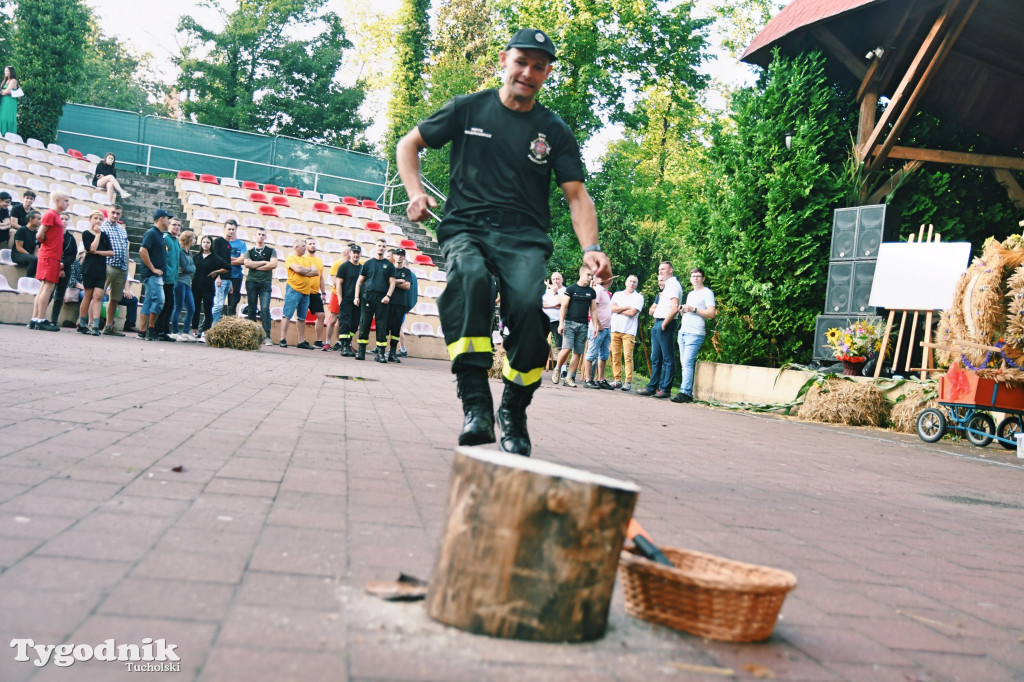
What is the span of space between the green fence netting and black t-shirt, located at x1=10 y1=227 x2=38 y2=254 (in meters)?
15.6

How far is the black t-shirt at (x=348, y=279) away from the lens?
17641mm

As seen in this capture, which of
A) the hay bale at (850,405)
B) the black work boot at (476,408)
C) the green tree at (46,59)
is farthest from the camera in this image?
the green tree at (46,59)

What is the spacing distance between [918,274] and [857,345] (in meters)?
1.27

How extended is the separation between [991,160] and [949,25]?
2238 millimetres

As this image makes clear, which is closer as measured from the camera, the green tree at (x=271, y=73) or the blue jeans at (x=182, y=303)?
the blue jeans at (x=182, y=303)

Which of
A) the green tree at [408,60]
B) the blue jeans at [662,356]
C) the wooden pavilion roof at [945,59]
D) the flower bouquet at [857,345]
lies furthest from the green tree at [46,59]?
the flower bouquet at [857,345]

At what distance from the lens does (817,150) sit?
14.8 metres

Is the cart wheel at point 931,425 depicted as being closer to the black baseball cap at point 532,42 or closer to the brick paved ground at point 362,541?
the brick paved ground at point 362,541

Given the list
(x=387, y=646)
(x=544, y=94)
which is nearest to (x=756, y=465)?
(x=387, y=646)

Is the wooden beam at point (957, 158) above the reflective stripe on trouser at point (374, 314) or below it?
above

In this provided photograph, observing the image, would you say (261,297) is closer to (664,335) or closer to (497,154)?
(664,335)

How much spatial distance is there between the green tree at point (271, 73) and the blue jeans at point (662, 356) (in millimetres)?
40478

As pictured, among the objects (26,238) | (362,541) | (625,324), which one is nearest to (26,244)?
(26,238)

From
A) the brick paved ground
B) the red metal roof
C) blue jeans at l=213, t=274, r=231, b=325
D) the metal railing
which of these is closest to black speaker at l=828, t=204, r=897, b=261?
the red metal roof
